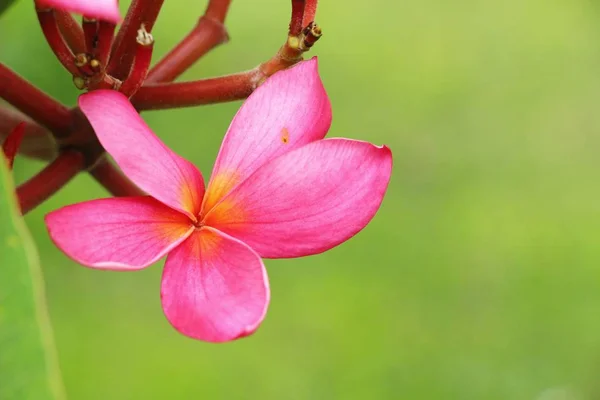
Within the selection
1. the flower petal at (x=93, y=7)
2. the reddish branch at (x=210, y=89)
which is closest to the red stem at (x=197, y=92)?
the reddish branch at (x=210, y=89)

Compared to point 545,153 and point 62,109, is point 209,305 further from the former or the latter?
point 545,153

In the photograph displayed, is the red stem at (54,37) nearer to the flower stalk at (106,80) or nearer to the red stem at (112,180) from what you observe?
the flower stalk at (106,80)

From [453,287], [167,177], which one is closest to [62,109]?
[167,177]

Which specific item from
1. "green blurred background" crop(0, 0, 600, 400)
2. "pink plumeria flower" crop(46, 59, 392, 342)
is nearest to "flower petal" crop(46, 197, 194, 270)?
"pink plumeria flower" crop(46, 59, 392, 342)

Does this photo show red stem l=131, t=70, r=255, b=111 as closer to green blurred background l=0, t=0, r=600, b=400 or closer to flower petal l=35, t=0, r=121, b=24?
flower petal l=35, t=0, r=121, b=24

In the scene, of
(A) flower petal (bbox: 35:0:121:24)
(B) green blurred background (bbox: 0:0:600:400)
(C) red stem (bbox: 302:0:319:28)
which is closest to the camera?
(A) flower petal (bbox: 35:0:121:24)
